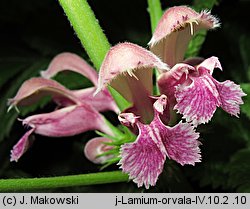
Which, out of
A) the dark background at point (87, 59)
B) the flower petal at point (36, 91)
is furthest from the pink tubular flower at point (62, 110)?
the dark background at point (87, 59)

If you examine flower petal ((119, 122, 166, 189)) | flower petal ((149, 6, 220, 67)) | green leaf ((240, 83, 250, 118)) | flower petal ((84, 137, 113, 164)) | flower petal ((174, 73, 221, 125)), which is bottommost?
flower petal ((119, 122, 166, 189))

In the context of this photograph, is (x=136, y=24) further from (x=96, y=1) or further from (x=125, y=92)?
(x=125, y=92)

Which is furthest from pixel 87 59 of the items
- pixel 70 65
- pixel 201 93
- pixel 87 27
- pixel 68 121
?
pixel 201 93

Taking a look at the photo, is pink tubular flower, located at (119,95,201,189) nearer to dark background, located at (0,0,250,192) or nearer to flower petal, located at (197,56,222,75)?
flower petal, located at (197,56,222,75)

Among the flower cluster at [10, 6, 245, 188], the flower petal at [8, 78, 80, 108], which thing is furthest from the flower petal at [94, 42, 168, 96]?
the flower petal at [8, 78, 80, 108]

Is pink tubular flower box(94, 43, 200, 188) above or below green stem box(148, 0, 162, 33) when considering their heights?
below

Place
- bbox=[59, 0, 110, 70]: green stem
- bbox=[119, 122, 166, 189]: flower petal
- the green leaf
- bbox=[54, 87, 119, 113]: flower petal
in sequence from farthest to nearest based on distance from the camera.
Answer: bbox=[54, 87, 119, 113]: flower petal → the green leaf → bbox=[59, 0, 110, 70]: green stem → bbox=[119, 122, 166, 189]: flower petal

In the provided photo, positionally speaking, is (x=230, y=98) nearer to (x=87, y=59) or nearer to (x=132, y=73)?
(x=132, y=73)

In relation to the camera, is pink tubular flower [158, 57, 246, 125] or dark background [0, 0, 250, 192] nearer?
pink tubular flower [158, 57, 246, 125]
